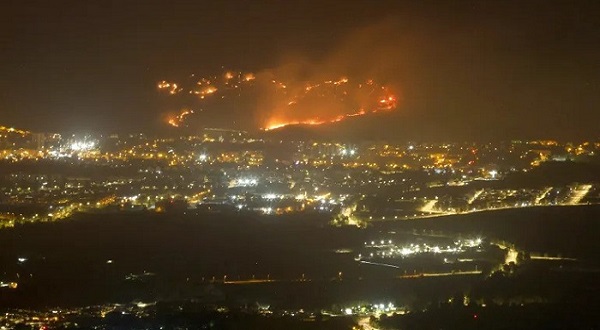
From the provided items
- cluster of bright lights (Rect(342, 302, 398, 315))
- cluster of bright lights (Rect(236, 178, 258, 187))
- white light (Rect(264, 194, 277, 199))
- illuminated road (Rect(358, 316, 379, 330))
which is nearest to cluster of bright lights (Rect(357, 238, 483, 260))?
cluster of bright lights (Rect(342, 302, 398, 315))

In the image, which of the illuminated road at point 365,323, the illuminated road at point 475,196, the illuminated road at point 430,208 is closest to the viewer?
the illuminated road at point 365,323

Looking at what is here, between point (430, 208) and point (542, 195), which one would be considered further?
point (542, 195)

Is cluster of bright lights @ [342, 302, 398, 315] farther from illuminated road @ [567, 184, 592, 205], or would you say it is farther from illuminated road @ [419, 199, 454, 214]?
illuminated road @ [567, 184, 592, 205]

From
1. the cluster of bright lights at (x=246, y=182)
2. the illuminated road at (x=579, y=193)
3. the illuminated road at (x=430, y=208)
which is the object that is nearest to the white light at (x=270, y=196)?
the cluster of bright lights at (x=246, y=182)

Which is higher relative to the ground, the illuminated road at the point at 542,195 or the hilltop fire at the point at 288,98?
the hilltop fire at the point at 288,98

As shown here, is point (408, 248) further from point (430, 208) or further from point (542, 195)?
point (542, 195)

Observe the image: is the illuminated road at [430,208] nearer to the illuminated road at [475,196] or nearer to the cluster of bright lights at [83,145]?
the illuminated road at [475,196]

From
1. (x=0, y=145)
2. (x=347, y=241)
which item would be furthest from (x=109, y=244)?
(x=0, y=145)

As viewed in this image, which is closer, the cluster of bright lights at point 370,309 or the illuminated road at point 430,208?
the cluster of bright lights at point 370,309

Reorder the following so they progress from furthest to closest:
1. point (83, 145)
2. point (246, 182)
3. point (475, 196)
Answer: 1. point (83, 145)
2. point (246, 182)
3. point (475, 196)

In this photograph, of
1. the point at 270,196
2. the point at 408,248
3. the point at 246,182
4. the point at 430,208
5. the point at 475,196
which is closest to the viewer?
the point at 408,248

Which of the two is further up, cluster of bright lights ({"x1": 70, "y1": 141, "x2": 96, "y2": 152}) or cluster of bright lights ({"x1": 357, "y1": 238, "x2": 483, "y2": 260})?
cluster of bright lights ({"x1": 70, "y1": 141, "x2": 96, "y2": 152})

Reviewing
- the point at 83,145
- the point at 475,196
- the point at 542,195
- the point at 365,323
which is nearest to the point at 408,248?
the point at 365,323
